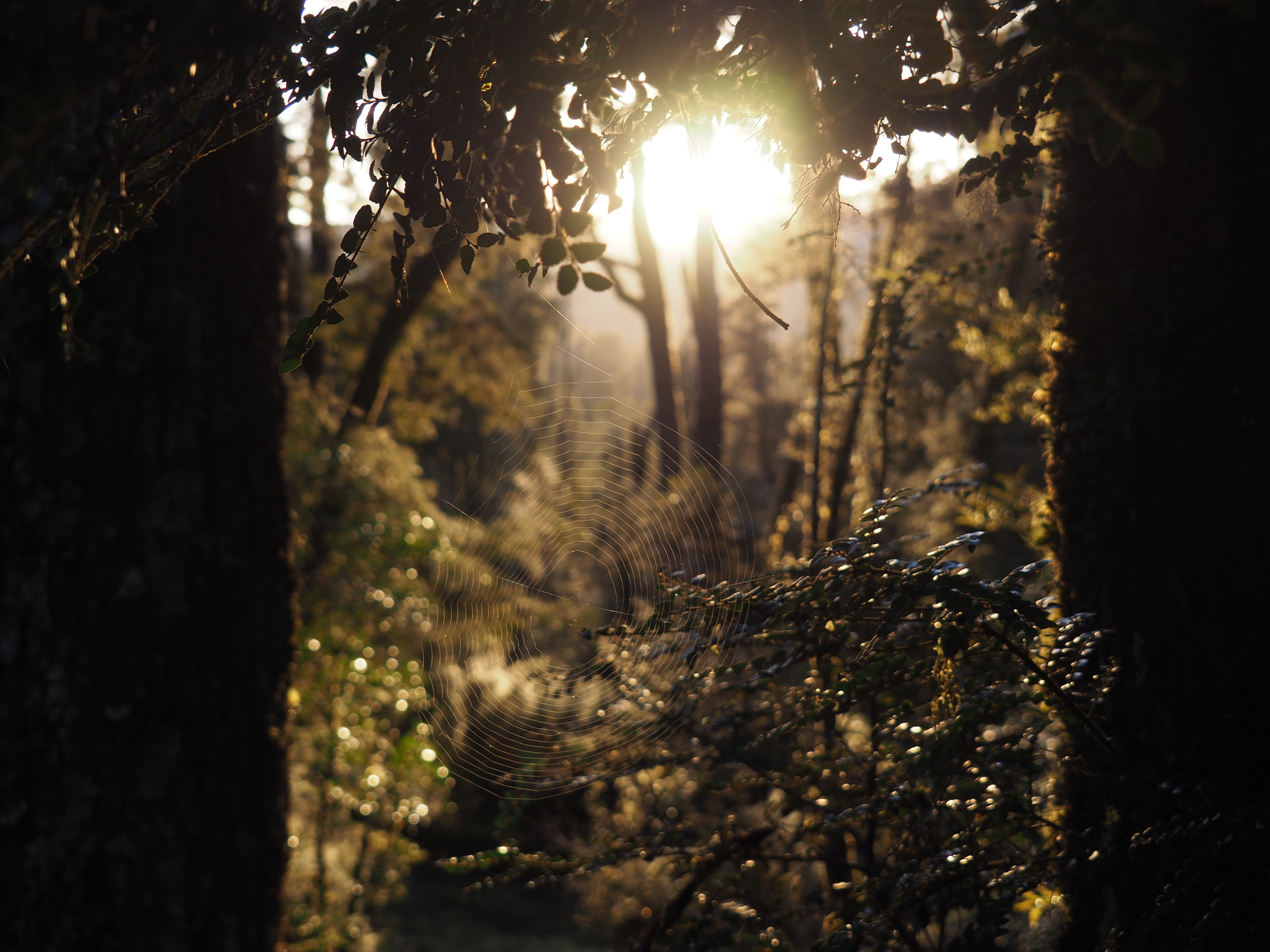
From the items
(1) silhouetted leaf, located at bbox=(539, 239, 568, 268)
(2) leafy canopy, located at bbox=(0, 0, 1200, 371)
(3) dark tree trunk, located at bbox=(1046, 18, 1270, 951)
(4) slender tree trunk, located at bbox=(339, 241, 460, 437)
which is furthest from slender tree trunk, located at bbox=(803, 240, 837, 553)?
(4) slender tree trunk, located at bbox=(339, 241, 460, 437)

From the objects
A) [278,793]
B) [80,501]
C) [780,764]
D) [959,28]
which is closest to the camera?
[959,28]

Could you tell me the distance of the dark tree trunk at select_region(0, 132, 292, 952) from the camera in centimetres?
245

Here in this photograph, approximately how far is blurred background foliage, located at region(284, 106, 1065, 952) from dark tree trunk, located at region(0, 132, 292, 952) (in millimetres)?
572

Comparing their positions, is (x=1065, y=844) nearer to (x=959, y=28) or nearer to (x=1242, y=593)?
(x=1242, y=593)

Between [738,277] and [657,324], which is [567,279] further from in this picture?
[657,324]

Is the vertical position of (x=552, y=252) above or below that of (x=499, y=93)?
below

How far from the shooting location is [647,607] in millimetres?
2422

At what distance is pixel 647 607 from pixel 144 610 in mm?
1578

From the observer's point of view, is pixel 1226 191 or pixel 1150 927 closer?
pixel 1150 927

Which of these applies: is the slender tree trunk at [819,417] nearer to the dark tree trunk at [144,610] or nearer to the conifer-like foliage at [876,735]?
the conifer-like foliage at [876,735]

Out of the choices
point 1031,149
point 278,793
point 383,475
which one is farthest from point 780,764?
point 1031,149

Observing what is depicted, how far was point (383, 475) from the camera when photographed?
24.1 ft

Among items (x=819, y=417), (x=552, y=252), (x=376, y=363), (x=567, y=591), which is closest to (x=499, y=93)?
(x=552, y=252)

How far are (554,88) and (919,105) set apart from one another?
0.57m
